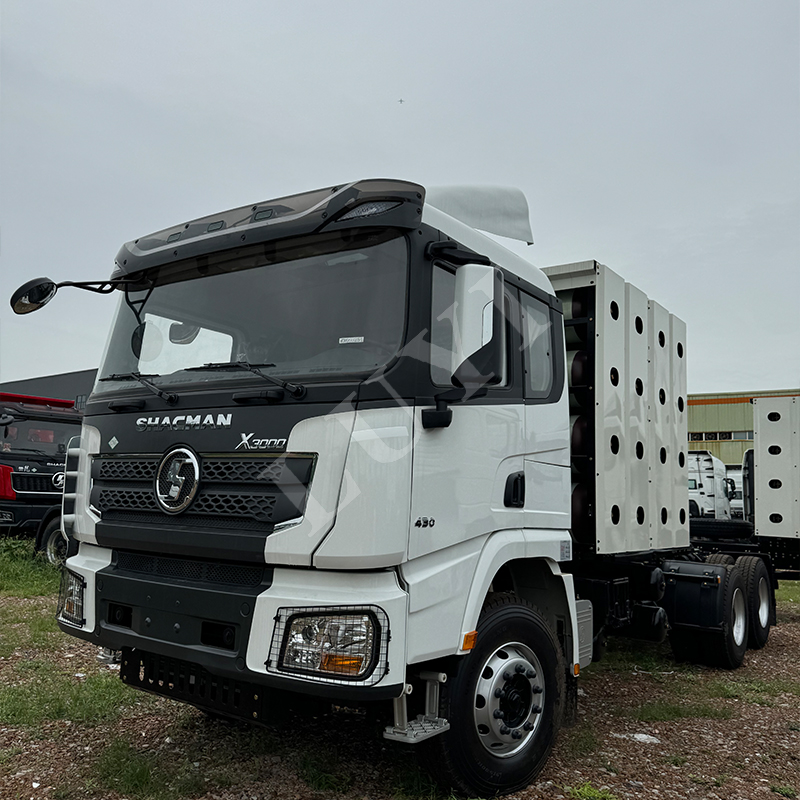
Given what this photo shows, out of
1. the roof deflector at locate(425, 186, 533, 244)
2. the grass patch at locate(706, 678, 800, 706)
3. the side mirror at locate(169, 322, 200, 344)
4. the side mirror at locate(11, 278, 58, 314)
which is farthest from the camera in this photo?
the grass patch at locate(706, 678, 800, 706)

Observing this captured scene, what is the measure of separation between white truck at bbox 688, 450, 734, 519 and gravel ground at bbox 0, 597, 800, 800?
23.3ft

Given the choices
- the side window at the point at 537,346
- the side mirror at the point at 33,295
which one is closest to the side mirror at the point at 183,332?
the side mirror at the point at 33,295

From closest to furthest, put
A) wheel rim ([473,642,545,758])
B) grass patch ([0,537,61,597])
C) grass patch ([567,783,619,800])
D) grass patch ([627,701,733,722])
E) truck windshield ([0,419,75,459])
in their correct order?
wheel rim ([473,642,545,758]), grass patch ([567,783,619,800]), grass patch ([627,701,733,722]), grass patch ([0,537,61,597]), truck windshield ([0,419,75,459])

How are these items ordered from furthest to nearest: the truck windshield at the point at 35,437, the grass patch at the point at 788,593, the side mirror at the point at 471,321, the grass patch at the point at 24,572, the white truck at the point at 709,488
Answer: the white truck at the point at 709,488, the grass patch at the point at 788,593, the truck windshield at the point at 35,437, the grass patch at the point at 24,572, the side mirror at the point at 471,321

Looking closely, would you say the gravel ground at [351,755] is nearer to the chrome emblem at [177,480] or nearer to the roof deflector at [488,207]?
the chrome emblem at [177,480]

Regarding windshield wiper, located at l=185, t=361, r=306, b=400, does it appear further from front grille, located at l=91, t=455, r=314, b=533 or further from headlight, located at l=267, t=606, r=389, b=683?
headlight, located at l=267, t=606, r=389, b=683

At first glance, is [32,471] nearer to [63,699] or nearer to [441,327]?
[63,699]

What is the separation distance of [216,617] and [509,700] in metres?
→ 1.51

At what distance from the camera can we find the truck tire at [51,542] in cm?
1109

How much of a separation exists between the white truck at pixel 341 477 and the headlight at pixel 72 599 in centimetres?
1

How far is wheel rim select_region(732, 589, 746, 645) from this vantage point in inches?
282

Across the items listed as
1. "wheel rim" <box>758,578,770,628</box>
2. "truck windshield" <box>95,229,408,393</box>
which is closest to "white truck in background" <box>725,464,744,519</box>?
"wheel rim" <box>758,578,770,628</box>

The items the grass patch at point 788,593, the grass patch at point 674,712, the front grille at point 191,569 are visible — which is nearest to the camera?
the front grille at point 191,569

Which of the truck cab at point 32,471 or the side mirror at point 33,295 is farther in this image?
the truck cab at point 32,471
